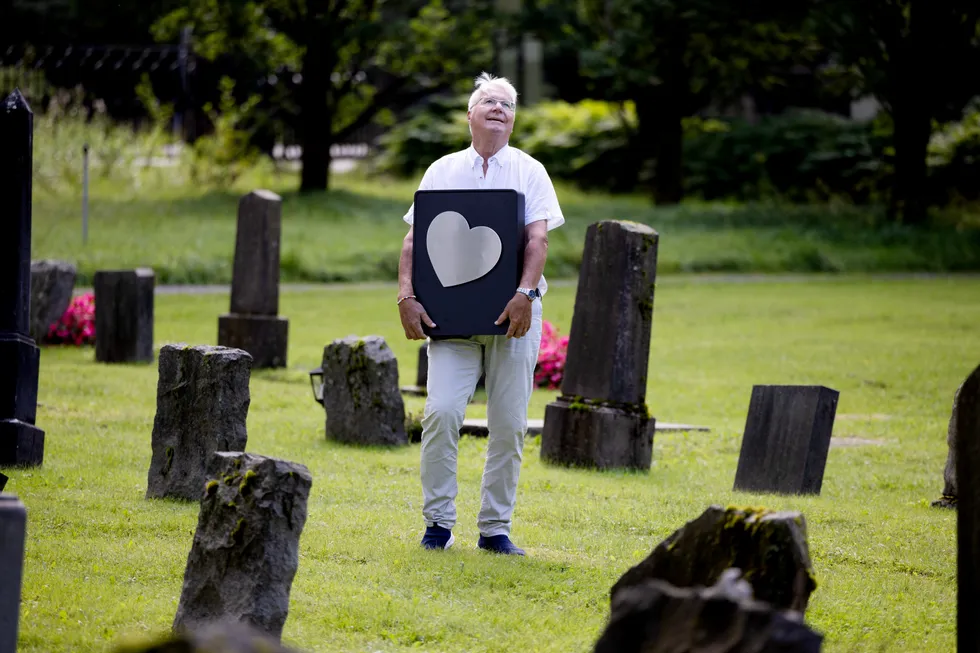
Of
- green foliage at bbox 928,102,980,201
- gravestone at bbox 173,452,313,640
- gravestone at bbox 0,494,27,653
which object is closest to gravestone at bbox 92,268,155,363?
gravestone at bbox 173,452,313,640

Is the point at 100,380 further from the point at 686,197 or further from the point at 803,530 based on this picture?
the point at 686,197

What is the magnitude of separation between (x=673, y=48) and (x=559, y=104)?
11.0 meters

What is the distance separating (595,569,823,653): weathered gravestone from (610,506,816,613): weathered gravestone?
1244mm

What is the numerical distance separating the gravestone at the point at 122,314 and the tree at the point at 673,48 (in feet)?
63.9

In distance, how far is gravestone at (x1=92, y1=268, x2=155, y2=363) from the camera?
49.2 feet

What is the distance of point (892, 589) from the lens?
6.64m

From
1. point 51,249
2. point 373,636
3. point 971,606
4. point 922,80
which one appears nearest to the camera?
point 971,606

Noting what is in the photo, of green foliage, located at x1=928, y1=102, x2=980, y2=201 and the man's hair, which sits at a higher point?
green foliage, located at x1=928, y1=102, x2=980, y2=201

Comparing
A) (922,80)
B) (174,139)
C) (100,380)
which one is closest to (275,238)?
(100,380)

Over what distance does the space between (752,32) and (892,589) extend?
27464 mm

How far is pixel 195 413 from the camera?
7762mm

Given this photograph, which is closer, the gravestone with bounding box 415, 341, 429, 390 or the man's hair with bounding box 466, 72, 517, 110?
the man's hair with bounding box 466, 72, 517, 110

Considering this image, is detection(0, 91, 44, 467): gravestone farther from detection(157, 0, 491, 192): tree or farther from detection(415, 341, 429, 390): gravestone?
detection(157, 0, 491, 192): tree

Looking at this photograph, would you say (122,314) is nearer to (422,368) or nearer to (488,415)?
(422,368)
